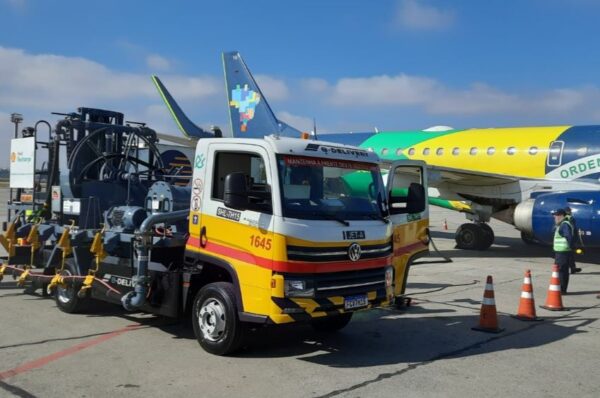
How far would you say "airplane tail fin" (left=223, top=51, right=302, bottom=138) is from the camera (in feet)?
74.5

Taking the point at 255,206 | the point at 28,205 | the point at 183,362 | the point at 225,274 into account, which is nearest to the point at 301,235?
the point at 255,206

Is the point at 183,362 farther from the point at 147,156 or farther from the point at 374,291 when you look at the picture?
the point at 147,156

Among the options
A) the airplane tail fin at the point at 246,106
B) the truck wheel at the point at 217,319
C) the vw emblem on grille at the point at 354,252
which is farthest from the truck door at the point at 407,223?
the airplane tail fin at the point at 246,106

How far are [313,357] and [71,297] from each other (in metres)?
3.91

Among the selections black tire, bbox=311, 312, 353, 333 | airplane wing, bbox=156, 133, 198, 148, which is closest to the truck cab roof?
black tire, bbox=311, 312, 353, 333

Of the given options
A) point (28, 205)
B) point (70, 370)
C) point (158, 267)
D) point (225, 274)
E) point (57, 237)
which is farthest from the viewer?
point (28, 205)

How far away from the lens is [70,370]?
5684mm

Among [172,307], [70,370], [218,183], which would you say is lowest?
[70,370]

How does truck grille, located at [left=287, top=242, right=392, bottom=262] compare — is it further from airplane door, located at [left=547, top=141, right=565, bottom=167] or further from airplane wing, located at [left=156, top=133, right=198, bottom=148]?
airplane wing, located at [left=156, top=133, right=198, bottom=148]

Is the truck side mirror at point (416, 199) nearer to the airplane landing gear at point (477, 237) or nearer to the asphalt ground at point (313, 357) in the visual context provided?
the asphalt ground at point (313, 357)

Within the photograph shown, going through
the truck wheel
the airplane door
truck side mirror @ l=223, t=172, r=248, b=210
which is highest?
the airplane door

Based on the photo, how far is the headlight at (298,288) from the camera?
5.80 m

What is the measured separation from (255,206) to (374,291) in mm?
1731

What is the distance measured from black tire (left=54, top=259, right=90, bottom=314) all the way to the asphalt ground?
156mm
